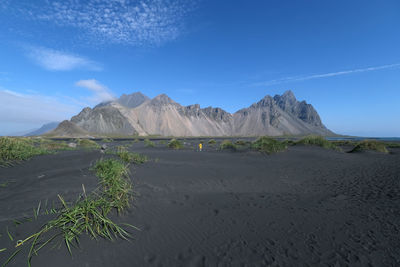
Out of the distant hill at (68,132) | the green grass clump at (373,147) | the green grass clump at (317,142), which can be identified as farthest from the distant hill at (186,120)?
the green grass clump at (373,147)

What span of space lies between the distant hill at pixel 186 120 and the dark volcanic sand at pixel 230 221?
93003mm

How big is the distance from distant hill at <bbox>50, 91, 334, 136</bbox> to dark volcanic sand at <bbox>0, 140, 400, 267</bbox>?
93.0 metres

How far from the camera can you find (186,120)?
123 meters

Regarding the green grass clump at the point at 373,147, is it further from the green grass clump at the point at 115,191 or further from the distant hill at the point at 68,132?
the distant hill at the point at 68,132

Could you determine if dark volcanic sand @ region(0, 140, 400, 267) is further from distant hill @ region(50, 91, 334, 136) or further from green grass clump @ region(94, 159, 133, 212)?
distant hill @ region(50, 91, 334, 136)

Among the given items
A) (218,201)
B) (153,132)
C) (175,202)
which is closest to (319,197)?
(218,201)

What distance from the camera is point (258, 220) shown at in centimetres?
317

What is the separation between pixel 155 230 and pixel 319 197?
416 centimetres

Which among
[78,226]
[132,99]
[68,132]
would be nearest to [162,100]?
[68,132]

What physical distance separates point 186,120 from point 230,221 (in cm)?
12103

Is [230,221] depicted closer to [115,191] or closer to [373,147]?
[115,191]

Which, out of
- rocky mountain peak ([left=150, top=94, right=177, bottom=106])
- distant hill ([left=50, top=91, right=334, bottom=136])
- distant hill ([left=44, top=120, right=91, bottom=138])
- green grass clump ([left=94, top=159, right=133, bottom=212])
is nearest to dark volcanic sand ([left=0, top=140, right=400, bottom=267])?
green grass clump ([left=94, top=159, right=133, bottom=212])

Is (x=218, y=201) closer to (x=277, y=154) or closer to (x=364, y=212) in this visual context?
(x=364, y=212)

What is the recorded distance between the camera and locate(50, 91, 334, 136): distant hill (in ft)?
313
